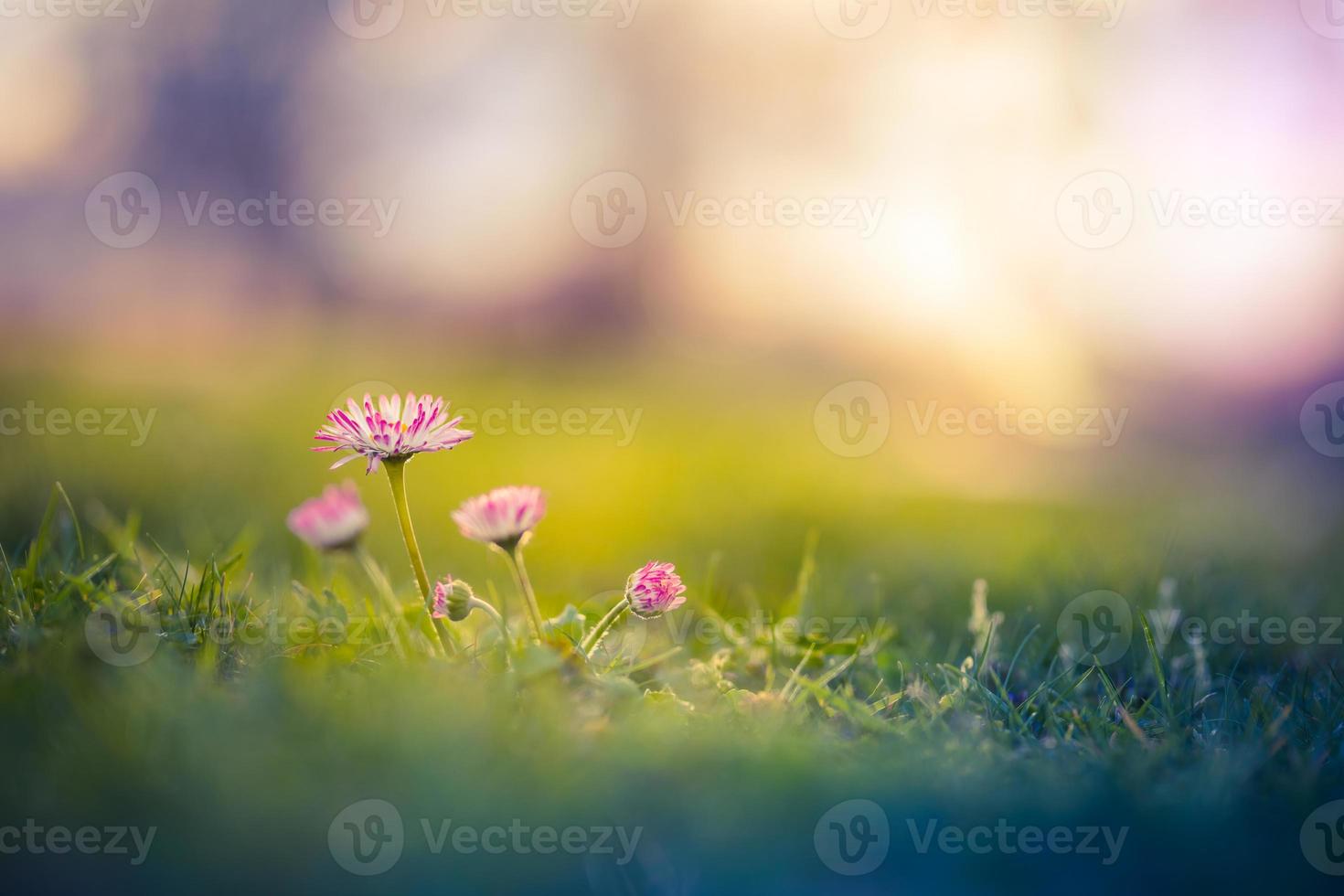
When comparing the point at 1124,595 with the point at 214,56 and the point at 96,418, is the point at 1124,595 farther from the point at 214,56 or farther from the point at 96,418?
the point at 214,56

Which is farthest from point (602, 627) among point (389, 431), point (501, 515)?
point (389, 431)

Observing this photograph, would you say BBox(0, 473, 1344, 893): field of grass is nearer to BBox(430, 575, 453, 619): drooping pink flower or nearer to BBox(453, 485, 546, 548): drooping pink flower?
BBox(430, 575, 453, 619): drooping pink flower

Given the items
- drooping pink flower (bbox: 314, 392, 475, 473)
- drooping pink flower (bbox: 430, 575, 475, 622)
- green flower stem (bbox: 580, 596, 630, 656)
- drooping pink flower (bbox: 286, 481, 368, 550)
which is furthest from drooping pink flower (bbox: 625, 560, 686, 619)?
drooping pink flower (bbox: 286, 481, 368, 550)

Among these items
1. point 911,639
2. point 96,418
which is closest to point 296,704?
point 911,639

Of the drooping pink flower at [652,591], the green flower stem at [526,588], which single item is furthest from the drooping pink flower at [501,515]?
the drooping pink flower at [652,591]

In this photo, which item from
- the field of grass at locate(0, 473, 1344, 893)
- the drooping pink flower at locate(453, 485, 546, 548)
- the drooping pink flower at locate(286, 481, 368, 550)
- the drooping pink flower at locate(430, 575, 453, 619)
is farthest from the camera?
the drooping pink flower at locate(286, 481, 368, 550)

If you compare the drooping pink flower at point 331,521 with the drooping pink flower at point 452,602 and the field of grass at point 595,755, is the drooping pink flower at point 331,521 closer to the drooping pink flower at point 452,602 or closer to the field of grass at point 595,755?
the field of grass at point 595,755
